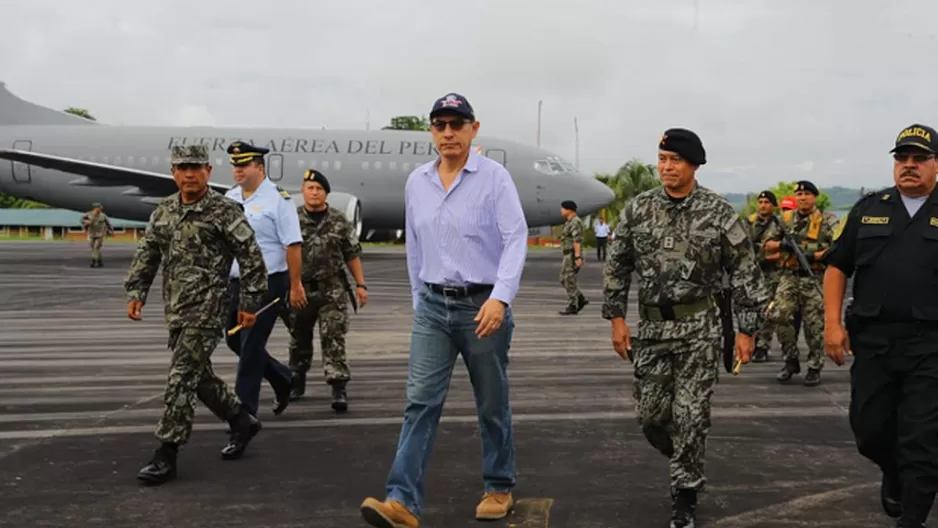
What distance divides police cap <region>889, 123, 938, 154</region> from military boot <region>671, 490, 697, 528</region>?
2.00 metres

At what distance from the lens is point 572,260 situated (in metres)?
16.7

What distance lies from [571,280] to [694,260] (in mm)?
11731

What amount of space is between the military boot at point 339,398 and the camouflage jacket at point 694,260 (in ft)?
11.5

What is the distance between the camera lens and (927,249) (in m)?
4.71

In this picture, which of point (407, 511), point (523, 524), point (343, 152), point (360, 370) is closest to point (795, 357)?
point (360, 370)

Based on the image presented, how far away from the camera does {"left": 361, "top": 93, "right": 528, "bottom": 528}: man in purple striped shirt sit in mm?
4773

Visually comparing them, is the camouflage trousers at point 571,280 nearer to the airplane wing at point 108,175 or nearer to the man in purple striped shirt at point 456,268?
the man in purple striped shirt at point 456,268

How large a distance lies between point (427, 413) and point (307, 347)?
3.90 meters

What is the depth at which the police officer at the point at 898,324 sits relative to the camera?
15.0 feet

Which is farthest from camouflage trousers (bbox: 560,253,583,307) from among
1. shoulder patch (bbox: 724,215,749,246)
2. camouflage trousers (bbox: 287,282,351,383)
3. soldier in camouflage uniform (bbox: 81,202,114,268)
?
soldier in camouflage uniform (bbox: 81,202,114,268)

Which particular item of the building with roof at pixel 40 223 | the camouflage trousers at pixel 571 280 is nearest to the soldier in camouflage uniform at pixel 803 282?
the camouflage trousers at pixel 571 280

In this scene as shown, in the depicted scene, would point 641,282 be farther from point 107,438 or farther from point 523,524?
point 107,438

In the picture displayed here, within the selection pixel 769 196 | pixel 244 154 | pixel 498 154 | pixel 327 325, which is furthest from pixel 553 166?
pixel 244 154

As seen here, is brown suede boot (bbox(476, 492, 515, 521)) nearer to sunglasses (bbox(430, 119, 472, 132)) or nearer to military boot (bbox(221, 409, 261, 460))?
sunglasses (bbox(430, 119, 472, 132))
